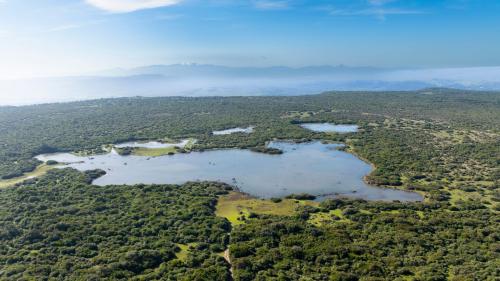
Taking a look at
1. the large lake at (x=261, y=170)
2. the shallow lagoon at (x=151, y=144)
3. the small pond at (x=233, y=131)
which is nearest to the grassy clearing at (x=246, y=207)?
the large lake at (x=261, y=170)

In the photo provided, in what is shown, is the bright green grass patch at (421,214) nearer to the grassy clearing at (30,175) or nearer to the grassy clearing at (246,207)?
the grassy clearing at (246,207)

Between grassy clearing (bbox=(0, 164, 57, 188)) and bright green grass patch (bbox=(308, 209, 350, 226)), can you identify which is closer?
bright green grass patch (bbox=(308, 209, 350, 226))

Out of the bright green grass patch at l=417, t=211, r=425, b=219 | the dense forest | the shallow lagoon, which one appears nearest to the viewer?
the dense forest

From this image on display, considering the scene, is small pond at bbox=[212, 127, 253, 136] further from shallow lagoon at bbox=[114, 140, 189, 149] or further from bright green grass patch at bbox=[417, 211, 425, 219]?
bright green grass patch at bbox=[417, 211, 425, 219]

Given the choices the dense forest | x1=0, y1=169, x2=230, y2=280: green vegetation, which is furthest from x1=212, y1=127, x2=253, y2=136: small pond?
x1=0, y1=169, x2=230, y2=280: green vegetation

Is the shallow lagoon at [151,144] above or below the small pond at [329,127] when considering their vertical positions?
below

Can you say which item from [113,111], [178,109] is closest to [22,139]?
[113,111]

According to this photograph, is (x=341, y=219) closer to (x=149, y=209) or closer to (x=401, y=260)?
(x=401, y=260)
